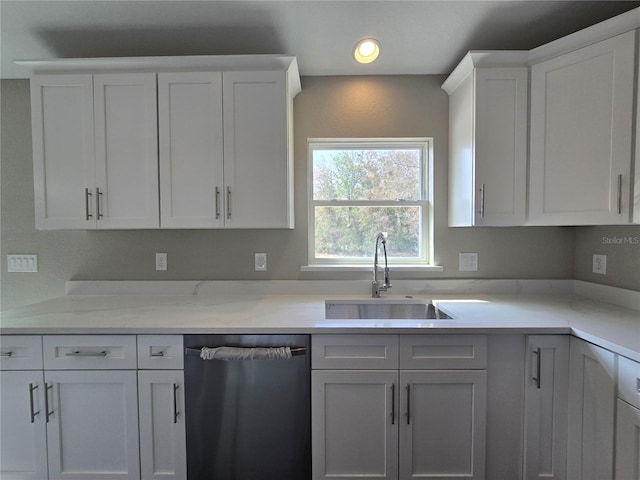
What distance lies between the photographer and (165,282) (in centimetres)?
200

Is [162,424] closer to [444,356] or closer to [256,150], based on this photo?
[444,356]

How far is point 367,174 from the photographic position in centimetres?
208

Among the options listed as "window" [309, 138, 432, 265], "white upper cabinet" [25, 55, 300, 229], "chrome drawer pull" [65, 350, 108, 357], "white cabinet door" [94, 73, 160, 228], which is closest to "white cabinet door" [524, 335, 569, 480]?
"window" [309, 138, 432, 265]

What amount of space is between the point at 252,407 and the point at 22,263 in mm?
1968

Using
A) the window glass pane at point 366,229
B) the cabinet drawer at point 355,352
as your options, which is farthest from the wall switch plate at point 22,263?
the cabinet drawer at point 355,352

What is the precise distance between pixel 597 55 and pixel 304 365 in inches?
79.5

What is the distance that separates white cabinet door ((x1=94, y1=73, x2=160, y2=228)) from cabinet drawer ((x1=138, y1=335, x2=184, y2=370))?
2.19 feet

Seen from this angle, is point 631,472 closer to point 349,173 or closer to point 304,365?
point 304,365

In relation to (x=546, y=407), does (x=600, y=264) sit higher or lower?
higher

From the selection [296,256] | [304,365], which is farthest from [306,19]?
[304,365]

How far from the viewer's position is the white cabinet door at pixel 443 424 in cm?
134

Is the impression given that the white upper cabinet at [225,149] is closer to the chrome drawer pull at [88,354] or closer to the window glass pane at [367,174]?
the window glass pane at [367,174]

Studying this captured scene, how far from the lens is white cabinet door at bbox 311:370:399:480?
1348mm

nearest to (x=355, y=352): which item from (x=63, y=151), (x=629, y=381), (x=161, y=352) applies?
(x=161, y=352)
